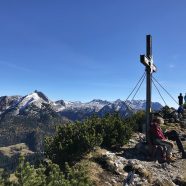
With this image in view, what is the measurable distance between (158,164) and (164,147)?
→ 155cm

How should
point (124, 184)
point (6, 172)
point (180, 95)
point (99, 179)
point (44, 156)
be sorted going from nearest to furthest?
point (6, 172) < point (124, 184) < point (99, 179) < point (44, 156) < point (180, 95)

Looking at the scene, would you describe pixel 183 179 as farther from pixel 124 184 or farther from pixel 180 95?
pixel 180 95

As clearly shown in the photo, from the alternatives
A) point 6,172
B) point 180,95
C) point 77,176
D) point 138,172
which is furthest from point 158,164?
point 180,95

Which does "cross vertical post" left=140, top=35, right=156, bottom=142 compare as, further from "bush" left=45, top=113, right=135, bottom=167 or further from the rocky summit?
the rocky summit

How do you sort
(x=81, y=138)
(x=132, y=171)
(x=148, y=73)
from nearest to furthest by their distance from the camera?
(x=132, y=171)
(x=81, y=138)
(x=148, y=73)

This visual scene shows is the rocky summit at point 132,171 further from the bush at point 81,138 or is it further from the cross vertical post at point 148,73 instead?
the cross vertical post at point 148,73

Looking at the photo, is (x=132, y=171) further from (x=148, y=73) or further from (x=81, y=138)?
(x=148, y=73)

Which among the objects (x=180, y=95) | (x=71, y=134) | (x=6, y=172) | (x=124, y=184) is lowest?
(x=124, y=184)

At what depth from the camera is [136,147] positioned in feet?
63.0

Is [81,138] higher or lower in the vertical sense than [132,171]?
higher

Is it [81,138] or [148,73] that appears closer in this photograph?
[81,138]

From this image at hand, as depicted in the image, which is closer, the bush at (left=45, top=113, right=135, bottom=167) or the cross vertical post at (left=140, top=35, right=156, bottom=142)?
the bush at (left=45, top=113, right=135, bottom=167)

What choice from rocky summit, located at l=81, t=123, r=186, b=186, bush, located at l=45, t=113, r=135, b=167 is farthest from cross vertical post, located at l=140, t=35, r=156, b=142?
rocky summit, located at l=81, t=123, r=186, b=186

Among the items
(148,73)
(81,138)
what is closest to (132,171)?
(81,138)
